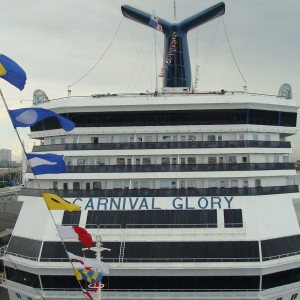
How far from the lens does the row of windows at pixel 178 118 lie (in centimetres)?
2039

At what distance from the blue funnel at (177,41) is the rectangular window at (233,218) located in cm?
1168

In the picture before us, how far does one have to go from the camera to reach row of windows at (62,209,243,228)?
1725 centimetres

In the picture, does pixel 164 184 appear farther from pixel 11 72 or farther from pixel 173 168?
pixel 11 72

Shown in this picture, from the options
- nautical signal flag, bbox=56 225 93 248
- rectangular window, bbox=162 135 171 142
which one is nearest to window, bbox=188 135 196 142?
rectangular window, bbox=162 135 171 142

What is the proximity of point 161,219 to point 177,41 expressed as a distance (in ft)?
45.4

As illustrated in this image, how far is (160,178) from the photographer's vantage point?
61.8 ft

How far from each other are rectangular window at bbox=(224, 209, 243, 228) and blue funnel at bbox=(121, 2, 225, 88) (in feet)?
38.3

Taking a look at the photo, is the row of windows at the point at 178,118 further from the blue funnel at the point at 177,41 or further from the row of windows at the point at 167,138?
the blue funnel at the point at 177,41

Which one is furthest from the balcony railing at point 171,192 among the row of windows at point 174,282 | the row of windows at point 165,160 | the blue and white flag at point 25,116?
the blue and white flag at point 25,116

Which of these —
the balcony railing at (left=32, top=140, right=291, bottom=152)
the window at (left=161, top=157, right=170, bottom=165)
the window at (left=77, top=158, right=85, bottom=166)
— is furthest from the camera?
the window at (left=77, top=158, right=85, bottom=166)

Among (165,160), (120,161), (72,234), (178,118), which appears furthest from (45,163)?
(178,118)

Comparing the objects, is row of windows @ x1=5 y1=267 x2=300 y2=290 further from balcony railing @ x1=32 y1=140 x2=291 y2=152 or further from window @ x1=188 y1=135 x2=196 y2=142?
window @ x1=188 y1=135 x2=196 y2=142

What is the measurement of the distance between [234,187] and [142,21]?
536 inches

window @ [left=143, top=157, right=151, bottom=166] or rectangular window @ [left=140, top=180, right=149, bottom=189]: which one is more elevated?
window @ [left=143, top=157, right=151, bottom=166]
